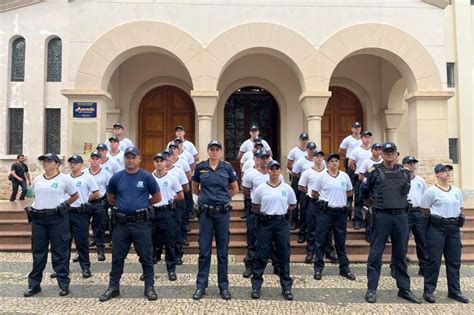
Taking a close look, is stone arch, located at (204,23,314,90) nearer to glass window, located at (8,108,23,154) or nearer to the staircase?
the staircase

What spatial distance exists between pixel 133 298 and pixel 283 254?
2.23 m

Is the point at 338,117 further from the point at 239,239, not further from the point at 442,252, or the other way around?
the point at 442,252

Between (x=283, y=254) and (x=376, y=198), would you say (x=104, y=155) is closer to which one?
(x=283, y=254)

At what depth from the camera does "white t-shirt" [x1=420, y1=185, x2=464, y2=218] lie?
17.5 ft

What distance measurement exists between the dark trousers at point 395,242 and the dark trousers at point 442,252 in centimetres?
34

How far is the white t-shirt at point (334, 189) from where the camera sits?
6.24m

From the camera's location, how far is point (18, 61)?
1260cm

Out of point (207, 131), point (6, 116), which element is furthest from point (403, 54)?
point (6, 116)

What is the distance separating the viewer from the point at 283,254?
5395 mm

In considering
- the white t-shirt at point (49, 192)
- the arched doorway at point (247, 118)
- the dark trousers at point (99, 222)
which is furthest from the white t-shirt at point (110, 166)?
the arched doorway at point (247, 118)

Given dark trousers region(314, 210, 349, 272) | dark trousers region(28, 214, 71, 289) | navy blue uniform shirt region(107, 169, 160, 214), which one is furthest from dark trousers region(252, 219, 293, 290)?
dark trousers region(28, 214, 71, 289)

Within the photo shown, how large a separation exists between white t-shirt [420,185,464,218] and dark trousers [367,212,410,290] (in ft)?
1.47

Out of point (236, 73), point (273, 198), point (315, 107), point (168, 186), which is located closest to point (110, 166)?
point (168, 186)

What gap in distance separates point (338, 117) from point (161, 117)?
20.1ft
